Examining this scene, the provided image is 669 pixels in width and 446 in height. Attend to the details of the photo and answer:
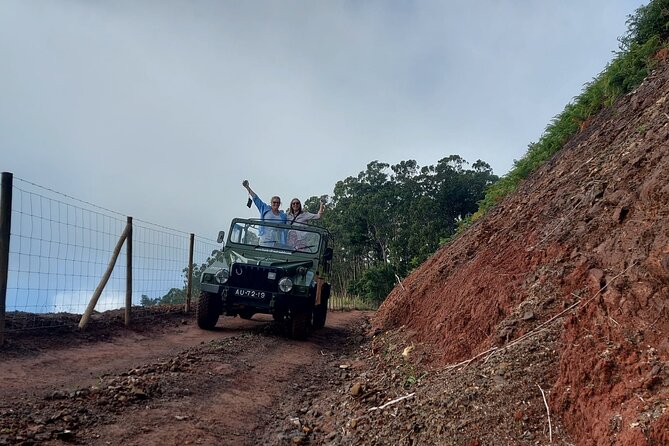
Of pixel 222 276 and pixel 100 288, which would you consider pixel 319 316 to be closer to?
pixel 222 276

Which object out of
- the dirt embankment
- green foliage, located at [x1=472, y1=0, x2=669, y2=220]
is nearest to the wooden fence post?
the dirt embankment

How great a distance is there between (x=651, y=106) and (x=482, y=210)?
6.15m

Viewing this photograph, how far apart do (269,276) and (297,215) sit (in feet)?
6.25

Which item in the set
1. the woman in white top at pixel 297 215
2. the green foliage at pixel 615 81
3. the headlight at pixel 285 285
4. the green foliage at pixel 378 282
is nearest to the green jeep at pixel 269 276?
the headlight at pixel 285 285

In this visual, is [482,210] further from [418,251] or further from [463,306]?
[418,251]

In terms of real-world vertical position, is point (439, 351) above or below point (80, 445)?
above

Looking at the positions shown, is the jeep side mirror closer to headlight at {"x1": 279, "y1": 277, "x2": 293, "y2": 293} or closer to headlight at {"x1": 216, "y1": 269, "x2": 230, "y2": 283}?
headlight at {"x1": 279, "y1": 277, "x2": 293, "y2": 293}

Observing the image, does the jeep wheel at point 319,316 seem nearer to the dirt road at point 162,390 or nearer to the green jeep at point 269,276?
the green jeep at point 269,276

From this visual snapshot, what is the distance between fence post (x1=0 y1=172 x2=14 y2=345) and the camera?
19.0ft

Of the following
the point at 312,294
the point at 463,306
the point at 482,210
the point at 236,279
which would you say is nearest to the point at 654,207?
the point at 463,306

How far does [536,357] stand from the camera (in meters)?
3.44

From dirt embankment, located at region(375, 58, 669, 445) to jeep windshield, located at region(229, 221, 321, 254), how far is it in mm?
2306

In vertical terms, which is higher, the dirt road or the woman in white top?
the woman in white top

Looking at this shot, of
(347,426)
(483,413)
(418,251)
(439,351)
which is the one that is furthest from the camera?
(418,251)
